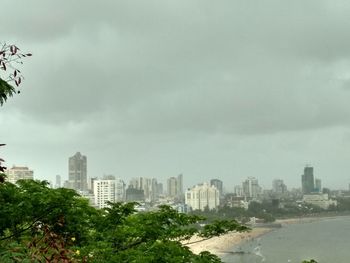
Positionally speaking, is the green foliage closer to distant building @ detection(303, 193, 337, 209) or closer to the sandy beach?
the sandy beach

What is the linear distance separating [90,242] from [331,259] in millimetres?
53579

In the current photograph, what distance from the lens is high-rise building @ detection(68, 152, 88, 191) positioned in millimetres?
167012

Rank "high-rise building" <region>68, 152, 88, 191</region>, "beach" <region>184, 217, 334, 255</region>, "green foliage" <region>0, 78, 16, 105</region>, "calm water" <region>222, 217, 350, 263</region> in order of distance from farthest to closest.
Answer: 1. "high-rise building" <region>68, 152, 88, 191</region>
2. "beach" <region>184, 217, 334, 255</region>
3. "calm water" <region>222, 217, 350, 263</region>
4. "green foliage" <region>0, 78, 16, 105</region>

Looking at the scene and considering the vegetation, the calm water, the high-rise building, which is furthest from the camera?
the high-rise building

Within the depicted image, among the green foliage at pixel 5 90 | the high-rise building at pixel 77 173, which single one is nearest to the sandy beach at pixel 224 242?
the green foliage at pixel 5 90

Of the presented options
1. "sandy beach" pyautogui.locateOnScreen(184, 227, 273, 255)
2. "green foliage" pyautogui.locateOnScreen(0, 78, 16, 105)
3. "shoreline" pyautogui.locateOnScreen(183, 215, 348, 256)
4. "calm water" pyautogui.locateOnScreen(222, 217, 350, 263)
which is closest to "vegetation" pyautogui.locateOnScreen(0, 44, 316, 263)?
"green foliage" pyautogui.locateOnScreen(0, 78, 16, 105)

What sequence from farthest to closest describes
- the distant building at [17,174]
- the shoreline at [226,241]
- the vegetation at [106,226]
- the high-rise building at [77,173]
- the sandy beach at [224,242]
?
the high-rise building at [77,173]
the sandy beach at [224,242]
the shoreline at [226,241]
the distant building at [17,174]
the vegetation at [106,226]

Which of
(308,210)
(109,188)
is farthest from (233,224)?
(308,210)

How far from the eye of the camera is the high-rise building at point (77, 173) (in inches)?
6575

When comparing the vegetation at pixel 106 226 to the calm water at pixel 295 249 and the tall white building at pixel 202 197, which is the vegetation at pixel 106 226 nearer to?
the calm water at pixel 295 249

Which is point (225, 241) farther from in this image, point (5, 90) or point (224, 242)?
point (5, 90)

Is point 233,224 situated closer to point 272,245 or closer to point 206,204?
point 272,245

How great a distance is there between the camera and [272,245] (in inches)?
3039

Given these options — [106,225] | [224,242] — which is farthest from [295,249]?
[106,225]
